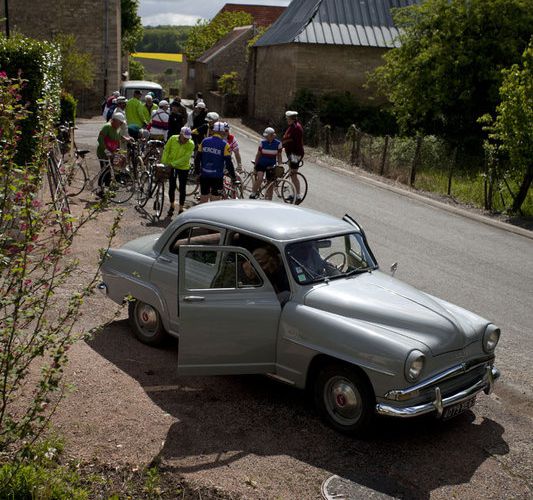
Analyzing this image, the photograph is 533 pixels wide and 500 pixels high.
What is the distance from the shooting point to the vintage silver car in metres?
6.11

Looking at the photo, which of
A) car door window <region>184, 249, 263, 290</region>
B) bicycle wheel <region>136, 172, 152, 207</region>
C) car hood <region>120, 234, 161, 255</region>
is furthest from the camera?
bicycle wheel <region>136, 172, 152, 207</region>

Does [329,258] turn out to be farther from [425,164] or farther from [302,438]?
[425,164]

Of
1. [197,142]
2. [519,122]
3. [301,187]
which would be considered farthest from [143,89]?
[519,122]

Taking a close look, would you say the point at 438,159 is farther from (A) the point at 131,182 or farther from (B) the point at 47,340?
(B) the point at 47,340

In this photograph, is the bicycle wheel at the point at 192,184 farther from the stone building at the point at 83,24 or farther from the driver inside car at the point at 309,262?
the stone building at the point at 83,24

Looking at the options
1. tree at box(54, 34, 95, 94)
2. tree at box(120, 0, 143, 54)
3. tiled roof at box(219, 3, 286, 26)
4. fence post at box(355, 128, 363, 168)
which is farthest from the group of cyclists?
tiled roof at box(219, 3, 286, 26)

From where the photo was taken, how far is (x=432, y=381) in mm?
6082

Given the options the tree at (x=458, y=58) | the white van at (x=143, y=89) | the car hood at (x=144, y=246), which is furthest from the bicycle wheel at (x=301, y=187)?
the white van at (x=143, y=89)

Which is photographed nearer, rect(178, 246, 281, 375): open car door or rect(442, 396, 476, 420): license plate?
rect(442, 396, 476, 420): license plate

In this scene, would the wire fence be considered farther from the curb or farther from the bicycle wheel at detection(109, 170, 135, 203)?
the bicycle wheel at detection(109, 170, 135, 203)

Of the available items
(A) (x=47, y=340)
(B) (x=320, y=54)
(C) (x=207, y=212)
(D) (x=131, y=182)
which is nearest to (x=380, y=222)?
(D) (x=131, y=182)

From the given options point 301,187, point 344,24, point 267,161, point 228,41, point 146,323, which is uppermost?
point 344,24

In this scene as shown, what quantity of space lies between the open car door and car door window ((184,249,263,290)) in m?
0.04

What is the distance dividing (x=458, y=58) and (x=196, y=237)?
2273 cm
